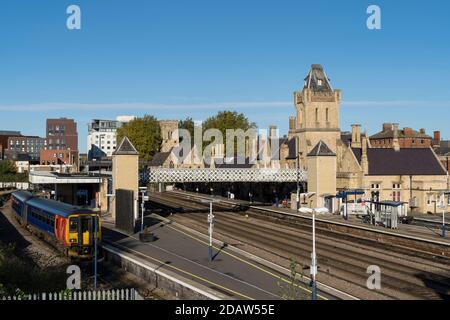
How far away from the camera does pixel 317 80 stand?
293 feet

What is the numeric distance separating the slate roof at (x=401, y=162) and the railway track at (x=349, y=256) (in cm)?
2199

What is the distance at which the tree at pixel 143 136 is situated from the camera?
5856 inches

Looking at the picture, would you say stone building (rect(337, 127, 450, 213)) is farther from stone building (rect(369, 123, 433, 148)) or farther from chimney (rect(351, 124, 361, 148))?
stone building (rect(369, 123, 433, 148))

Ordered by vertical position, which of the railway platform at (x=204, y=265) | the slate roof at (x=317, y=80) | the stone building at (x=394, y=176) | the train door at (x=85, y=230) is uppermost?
the slate roof at (x=317, y=80)

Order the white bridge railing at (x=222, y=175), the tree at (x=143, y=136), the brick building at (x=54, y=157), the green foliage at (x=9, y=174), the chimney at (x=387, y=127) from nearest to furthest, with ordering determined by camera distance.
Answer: the white bridge railing at (x=222, y=175)
the chimney at (x=387, y=127)
the green foliage at (x=9, y=174)
the tree at (x=143, y=136)
the brick building at (x=54, y=157)

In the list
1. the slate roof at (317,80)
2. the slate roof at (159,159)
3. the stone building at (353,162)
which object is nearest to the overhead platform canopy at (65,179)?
the stone building at (353,162)

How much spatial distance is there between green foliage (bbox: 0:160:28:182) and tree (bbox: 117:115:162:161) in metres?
28.0

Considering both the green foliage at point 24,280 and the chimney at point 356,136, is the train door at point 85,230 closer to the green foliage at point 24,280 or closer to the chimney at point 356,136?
the green foliage at point 24,280

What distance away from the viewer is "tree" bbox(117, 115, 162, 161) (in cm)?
14875

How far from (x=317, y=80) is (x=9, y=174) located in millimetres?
84542

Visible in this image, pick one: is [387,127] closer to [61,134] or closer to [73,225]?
[73,225]

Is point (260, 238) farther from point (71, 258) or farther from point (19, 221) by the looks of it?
point (19, 221)

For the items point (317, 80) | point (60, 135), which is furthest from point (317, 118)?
point (60, 135)

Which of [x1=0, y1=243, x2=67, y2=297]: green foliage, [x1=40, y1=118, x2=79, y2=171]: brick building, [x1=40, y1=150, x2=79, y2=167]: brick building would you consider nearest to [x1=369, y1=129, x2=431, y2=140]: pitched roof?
[x1=40, y1=150, x2=79, y2=167]: brick building
